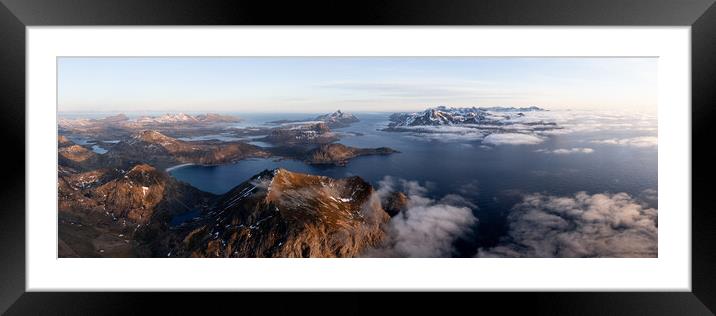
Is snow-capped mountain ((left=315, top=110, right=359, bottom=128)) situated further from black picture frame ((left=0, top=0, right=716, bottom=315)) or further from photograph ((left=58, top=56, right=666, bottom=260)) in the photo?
black picture frame ((left=0, top=0, right=716, bottom=315))

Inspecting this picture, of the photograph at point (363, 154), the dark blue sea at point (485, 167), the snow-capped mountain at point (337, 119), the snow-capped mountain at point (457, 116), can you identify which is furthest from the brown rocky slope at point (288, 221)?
the snow-capped mountain at point (457, 116)

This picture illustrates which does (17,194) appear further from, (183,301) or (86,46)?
(183,301)

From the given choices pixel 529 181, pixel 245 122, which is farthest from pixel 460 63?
pixel 245 122

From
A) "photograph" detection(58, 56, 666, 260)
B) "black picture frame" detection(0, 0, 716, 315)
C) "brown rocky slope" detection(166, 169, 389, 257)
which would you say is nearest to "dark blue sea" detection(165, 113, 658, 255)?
"photograph" detection(58, 56, 666, 260)

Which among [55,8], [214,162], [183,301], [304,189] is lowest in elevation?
[183,301]

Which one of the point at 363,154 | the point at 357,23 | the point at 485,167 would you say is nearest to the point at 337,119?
the point at 363,154

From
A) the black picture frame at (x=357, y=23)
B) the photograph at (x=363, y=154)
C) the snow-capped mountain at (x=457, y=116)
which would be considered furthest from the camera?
the snow-capped mountain at (x=457, y=116)

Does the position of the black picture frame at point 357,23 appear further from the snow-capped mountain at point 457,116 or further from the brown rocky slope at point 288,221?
the snow-capped mountain at point 457,116
